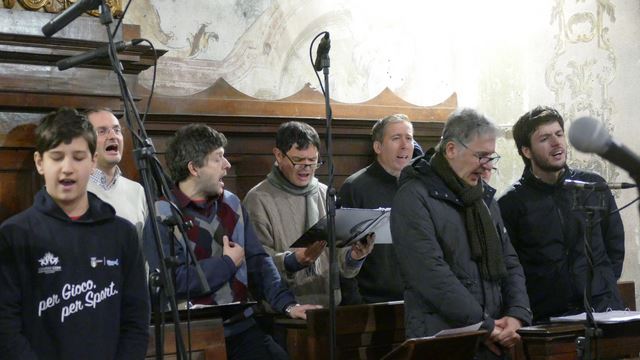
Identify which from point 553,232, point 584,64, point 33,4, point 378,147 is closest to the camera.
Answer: point 33,4

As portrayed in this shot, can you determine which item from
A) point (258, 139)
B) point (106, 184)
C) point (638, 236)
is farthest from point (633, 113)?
point (106, 184)

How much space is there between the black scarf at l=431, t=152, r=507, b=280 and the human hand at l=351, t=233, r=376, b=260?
640mm

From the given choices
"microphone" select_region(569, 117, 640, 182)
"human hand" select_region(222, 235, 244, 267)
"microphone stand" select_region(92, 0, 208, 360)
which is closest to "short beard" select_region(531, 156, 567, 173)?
"human hand" select_region(222, 235, 244, 267)

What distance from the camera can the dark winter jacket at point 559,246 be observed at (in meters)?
4.73

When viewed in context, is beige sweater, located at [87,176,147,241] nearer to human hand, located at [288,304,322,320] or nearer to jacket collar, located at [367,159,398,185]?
human hand, located at [288,304,322,320]

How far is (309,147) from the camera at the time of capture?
201 inches

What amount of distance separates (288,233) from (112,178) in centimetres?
103

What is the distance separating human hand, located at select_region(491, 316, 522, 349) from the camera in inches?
160

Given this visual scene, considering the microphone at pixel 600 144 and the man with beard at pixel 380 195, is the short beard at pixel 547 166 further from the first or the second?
the microphone at pixel 600 144

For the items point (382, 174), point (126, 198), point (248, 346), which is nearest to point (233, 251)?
point (248, 346)

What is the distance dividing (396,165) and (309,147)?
0.56 m

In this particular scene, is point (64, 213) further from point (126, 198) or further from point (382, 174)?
point (382, 174)

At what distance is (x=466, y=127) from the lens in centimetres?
423

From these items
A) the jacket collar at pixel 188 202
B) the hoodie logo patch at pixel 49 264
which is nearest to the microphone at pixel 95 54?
the hoodie logo patch at pixel 49 264
